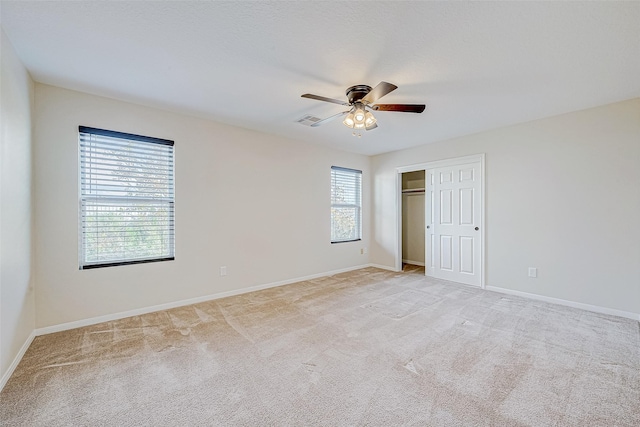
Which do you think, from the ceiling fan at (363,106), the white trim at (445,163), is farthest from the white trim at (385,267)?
the ceiling fan at (363,106)

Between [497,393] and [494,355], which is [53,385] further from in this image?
[494,355]

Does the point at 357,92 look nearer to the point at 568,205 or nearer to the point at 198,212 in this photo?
the point at 198,212

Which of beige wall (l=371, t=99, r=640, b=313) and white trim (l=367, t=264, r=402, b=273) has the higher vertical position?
beige wall (l=371, t=99, r=640, b=313)

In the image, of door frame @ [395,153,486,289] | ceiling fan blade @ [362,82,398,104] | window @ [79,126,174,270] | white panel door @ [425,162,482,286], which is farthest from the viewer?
white panel door @ [425,162,482,286]

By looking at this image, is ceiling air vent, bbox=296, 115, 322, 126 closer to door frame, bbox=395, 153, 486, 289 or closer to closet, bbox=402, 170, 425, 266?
door frame, bbox=395, 153, 486, 289

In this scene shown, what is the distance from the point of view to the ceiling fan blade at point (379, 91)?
220cm

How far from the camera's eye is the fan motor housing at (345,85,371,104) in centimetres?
261

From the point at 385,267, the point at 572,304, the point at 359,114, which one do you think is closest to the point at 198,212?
the point at 359,114

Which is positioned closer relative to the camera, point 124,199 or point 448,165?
point 124,199

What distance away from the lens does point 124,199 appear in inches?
123

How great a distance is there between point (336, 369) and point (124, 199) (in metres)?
2.92

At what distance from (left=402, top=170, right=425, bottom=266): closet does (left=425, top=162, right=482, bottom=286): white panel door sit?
103 centimetres

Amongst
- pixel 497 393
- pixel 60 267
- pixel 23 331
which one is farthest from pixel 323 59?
pixel 23 331

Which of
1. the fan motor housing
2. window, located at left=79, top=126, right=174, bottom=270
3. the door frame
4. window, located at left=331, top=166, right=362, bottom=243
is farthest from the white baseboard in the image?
the fan motor housing
